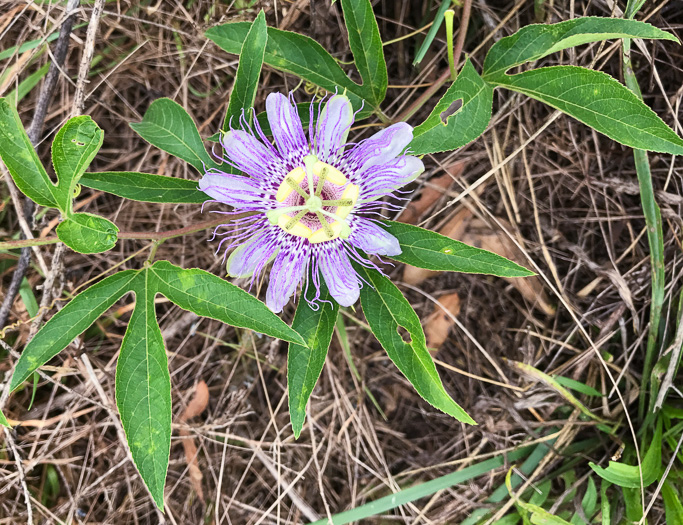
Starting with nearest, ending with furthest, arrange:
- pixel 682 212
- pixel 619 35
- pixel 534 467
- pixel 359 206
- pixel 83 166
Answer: pixel 83 166, pixel 619 35, pixel 359 206, pixel 682 212, pixel 534 467

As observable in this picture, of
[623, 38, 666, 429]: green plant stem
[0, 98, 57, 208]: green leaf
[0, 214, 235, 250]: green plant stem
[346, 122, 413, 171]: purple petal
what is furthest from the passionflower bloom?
[623, 38, 666, 429]: green plant stem

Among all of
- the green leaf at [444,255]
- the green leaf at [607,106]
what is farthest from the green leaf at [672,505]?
the green leaf at [607,106]

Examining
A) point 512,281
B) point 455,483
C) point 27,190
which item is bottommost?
point 455,483

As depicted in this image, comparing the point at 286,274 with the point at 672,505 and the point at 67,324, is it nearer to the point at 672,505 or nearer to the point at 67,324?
the point at 67,324

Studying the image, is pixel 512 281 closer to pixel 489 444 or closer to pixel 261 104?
pixel 489 444

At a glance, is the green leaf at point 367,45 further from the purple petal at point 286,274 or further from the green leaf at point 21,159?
the green leaf at point 21,159

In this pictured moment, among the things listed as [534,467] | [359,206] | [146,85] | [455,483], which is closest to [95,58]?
[146,85]
